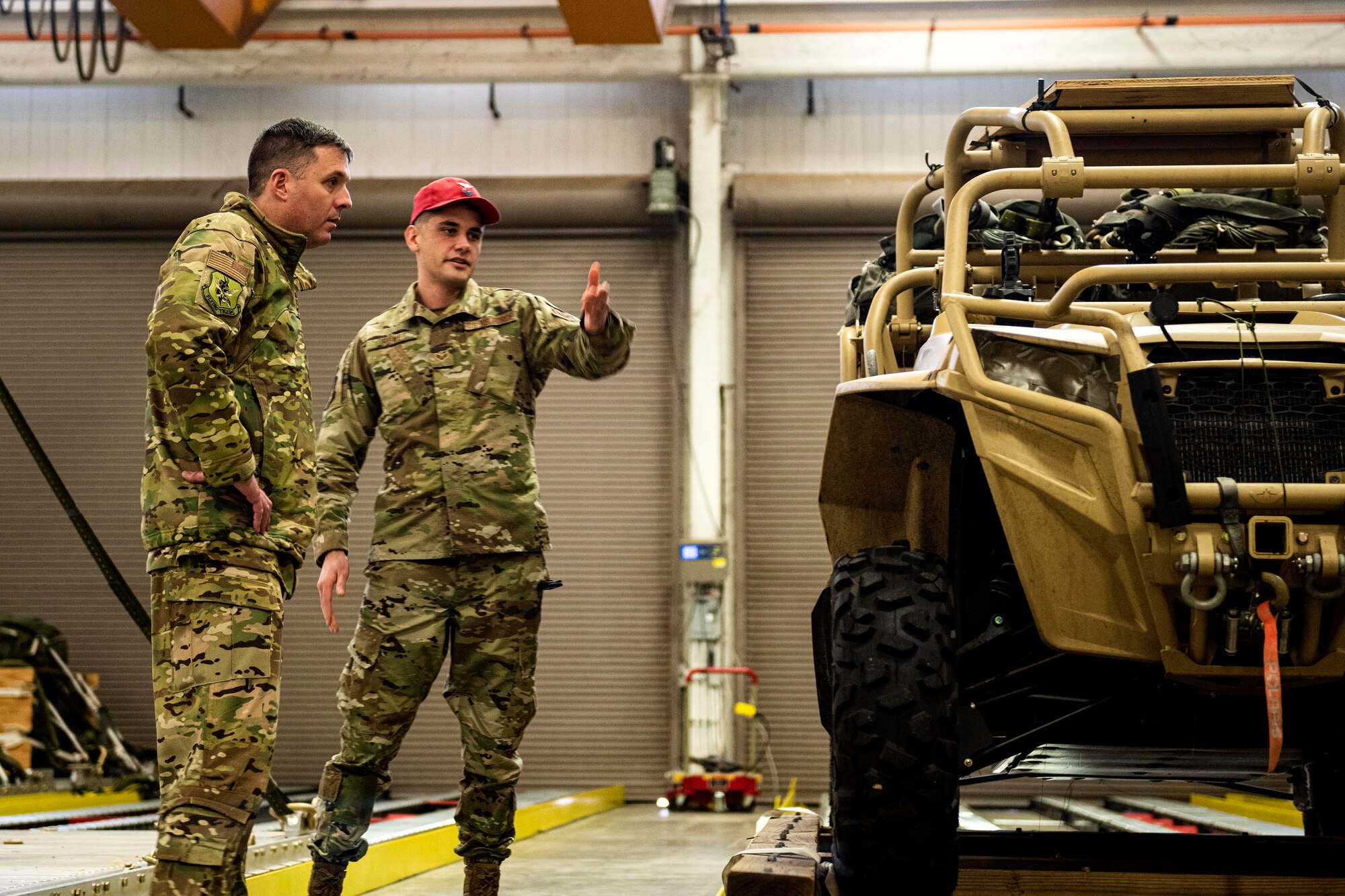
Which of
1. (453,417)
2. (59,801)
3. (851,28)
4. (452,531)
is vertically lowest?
(59,801)

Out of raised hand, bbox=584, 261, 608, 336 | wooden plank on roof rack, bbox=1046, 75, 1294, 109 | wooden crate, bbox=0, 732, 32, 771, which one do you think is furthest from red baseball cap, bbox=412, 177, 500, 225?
wooden crate, bbox=0, 732, 32, 771

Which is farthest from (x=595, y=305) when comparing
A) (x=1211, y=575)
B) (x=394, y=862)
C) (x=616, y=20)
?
(x=616, y=20)

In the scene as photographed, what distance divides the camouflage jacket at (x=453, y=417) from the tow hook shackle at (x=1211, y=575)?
1.83 metres

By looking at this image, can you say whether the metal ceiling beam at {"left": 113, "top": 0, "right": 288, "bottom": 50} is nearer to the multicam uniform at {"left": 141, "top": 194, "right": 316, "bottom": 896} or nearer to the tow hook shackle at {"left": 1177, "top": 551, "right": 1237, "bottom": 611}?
the multicam uniform at {"left": 141, "top": 194, "right": 316, "bottom": 896}

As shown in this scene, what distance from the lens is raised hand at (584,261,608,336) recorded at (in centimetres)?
374

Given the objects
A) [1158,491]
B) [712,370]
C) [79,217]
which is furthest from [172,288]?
[79,217]

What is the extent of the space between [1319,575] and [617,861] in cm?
398

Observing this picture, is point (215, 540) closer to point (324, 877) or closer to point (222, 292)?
point (222, 292)

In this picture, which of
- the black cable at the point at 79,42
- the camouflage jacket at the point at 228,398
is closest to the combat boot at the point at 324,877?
the camouflage jacket at the point at 228,398

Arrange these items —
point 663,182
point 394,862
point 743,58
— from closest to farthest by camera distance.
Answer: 1. point 394,862
2. point 663,182
3. point 743,58

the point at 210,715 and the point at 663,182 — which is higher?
the point at 663,182

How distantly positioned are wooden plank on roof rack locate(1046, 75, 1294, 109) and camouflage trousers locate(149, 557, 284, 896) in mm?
2455

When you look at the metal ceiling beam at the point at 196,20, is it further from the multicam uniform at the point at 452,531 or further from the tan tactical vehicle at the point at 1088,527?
the tan tactical vehicle at the point at 1088,527

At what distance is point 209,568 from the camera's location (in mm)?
2748
